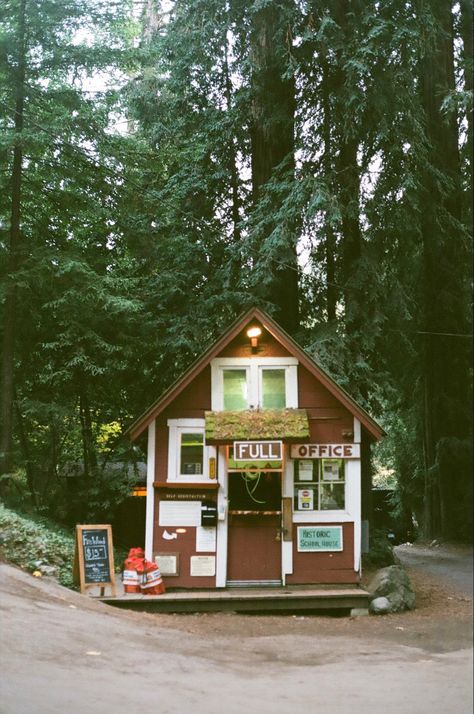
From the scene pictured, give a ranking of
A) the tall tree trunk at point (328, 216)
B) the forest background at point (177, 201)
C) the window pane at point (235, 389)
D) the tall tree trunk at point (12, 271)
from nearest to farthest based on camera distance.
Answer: the window pane at point (235, 389), the forest background at point (177, 201), the tall tree trunk at point (328, 216), the tall tree trunk at point (12, 271)

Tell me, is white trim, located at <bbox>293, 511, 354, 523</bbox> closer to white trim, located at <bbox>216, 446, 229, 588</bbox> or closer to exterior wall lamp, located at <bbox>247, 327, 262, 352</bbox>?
white trim, located at <bbox>216, 446, 229, 588</bbox>

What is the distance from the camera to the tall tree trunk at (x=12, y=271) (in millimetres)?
9742

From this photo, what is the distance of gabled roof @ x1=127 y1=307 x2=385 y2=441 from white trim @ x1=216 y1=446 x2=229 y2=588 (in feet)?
3.00

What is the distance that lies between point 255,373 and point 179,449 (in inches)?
52.7

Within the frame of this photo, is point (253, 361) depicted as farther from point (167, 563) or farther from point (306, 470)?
point (167, 563)

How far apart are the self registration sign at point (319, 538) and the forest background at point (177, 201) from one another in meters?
1.78

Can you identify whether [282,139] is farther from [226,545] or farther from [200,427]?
[226,545]

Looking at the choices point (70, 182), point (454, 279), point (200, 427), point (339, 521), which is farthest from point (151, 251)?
point (454, 279)

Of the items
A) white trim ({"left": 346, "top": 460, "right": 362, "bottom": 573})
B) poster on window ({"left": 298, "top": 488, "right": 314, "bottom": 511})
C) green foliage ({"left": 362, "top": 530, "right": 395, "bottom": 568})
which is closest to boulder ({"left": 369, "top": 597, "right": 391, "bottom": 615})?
white trim ({"left": 346, "top": 460, "right": 362, "bottom": 573})

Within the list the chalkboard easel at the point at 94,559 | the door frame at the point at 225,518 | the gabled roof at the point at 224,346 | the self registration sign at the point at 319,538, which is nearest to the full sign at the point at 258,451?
A: the door frame at the point at 225,518

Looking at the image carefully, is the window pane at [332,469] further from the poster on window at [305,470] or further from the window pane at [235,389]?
the window pane at [235,389]

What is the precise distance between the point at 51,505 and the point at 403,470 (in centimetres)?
871

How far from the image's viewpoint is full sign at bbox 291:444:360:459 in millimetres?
8789

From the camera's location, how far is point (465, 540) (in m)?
2.54
